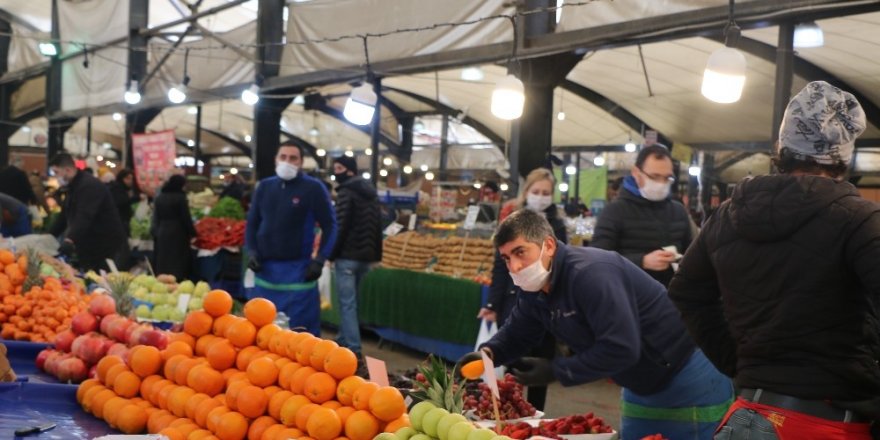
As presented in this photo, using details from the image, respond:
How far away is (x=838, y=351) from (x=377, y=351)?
7.53 meters

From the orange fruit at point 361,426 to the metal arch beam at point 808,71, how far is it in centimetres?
832

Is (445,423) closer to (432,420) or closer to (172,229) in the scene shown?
(432,420)

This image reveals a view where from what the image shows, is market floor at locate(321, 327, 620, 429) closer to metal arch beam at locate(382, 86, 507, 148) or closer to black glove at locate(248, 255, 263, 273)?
black glove at locate(248, 255, 263, 273)

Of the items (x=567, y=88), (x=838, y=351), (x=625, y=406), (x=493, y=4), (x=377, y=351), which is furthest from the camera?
(x=567, y=88)

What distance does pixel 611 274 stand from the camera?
314 cm

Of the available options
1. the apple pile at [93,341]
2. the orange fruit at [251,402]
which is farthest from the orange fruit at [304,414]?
the apple pile at [93,341]

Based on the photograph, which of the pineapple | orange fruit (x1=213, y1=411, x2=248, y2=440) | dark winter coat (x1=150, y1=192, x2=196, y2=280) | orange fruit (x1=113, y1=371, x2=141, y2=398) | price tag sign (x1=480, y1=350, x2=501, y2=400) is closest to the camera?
the pineapple

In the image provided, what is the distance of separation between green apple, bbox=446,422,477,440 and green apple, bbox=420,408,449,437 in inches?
3.6

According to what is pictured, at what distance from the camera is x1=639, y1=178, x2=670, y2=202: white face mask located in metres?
4.84

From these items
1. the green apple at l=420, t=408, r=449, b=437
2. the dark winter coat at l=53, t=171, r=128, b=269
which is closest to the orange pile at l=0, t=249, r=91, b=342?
the dark winter coat at l=53, t=171, r=128, b=269

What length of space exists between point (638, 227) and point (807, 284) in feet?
8.90

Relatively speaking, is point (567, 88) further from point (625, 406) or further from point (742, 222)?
point (742, 222)

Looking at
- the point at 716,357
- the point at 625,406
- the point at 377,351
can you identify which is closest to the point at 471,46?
the point at 377,351

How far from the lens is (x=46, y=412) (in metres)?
3.89
